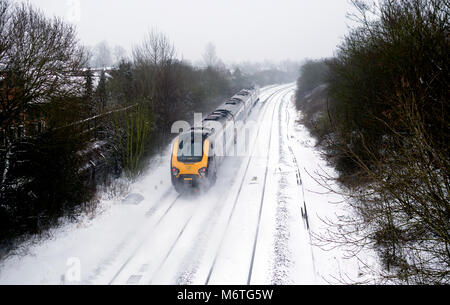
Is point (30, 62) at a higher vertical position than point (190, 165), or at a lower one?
higher

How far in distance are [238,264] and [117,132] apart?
29.6 feet

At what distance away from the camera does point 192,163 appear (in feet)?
41.5

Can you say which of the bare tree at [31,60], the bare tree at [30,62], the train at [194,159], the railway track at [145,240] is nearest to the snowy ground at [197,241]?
the railway track at [145,240]

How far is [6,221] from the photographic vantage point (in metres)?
8.77

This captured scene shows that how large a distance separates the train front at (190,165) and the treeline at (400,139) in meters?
5.09

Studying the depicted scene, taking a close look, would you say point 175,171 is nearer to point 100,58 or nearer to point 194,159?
point 194,159

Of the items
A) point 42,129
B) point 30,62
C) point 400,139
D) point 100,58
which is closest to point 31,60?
point 30,62

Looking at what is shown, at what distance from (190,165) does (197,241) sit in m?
3.89

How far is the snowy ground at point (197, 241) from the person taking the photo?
791 centimetres

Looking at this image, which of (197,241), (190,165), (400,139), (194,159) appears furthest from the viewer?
(194,159)

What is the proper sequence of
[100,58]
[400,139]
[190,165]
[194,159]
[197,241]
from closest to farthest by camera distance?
[400,139], [197,241], [190,165], [194,159], [100,58]

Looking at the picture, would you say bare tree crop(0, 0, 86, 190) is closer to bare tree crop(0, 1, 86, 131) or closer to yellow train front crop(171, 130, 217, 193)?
bare tree crop(0, 1, 86, 131)

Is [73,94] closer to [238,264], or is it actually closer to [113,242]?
[113,242]
